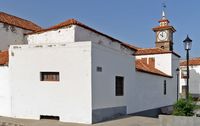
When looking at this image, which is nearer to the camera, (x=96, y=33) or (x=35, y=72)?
(x=35, y=72)

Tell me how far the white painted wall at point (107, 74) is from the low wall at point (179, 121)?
364cm

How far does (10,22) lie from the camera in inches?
817

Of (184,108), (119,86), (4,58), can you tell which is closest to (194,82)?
(119,86)

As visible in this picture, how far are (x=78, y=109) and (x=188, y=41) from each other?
5.95 meters

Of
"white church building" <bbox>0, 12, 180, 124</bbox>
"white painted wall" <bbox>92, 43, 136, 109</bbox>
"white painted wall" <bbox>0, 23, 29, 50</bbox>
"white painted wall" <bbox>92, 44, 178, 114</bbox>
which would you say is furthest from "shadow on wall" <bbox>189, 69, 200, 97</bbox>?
"white painted wall" <bbox>0, 23, 29, 50</bbox>

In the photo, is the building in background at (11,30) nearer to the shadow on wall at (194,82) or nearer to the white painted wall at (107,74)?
the white painted wall at (107,74)

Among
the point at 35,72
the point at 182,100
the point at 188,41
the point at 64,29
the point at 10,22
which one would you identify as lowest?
the point at 182,100

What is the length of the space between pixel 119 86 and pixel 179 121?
594cm

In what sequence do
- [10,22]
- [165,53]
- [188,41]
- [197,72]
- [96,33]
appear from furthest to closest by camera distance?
[197,72]
[165,53]
[10,22]
[96,33]
[188,41]

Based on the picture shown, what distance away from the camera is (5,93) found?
46.5ft

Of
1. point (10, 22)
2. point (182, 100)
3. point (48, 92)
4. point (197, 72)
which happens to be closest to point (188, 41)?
point (182, 100)

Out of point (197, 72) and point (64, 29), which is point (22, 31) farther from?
point (197, 72)

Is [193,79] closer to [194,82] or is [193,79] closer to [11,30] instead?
[194,82]

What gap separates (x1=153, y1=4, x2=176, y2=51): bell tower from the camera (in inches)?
1294
